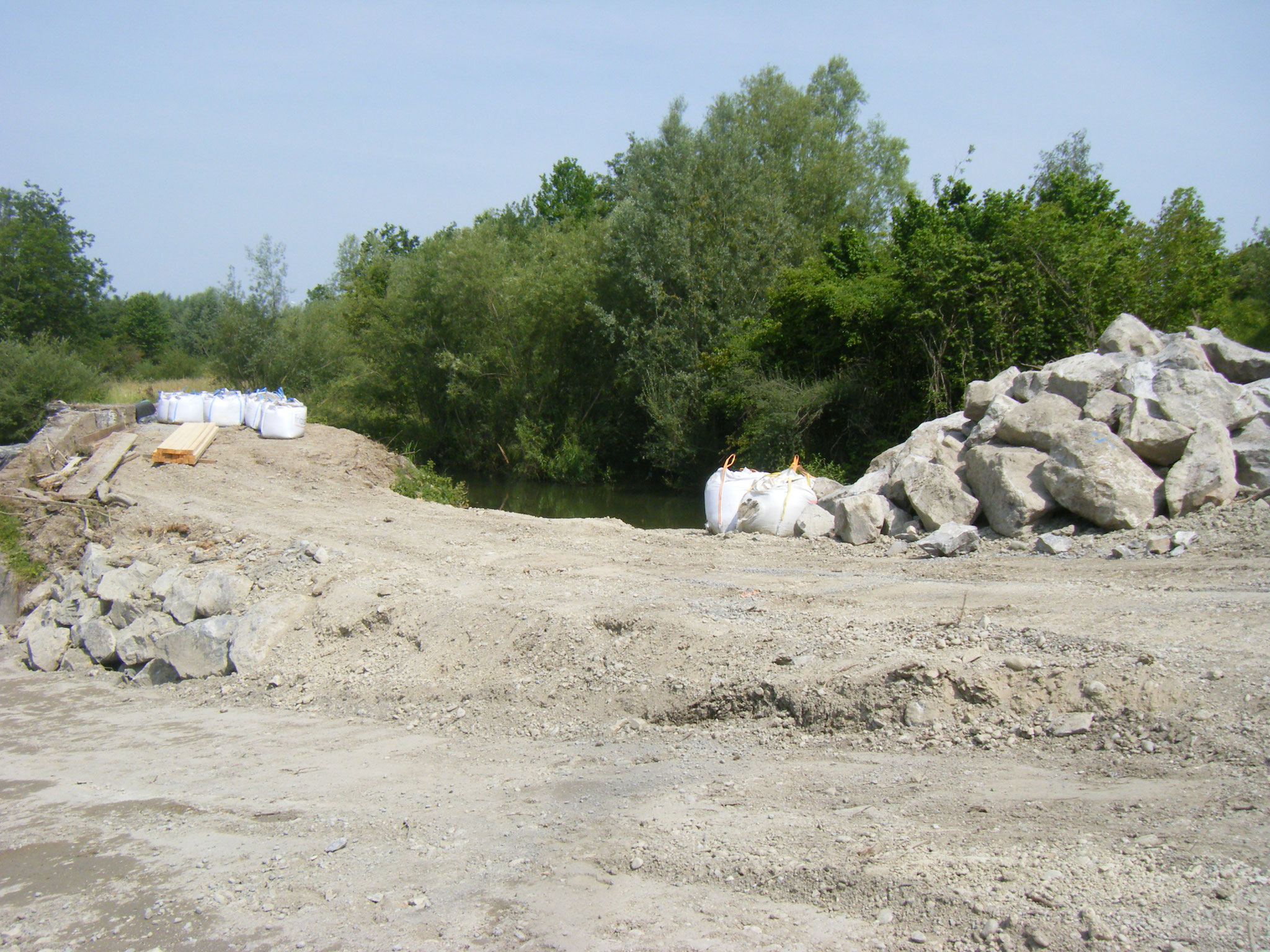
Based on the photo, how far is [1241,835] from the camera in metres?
3.30

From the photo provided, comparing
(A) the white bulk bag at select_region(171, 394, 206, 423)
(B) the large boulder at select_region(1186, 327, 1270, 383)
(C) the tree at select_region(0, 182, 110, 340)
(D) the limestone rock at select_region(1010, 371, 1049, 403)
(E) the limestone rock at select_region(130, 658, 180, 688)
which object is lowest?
(E) the limestone rock at select_region(130, 658, 180, 688)

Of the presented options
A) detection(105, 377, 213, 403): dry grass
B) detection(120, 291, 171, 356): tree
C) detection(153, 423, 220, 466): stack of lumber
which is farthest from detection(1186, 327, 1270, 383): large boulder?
detection(120, 291, 171, 356): tree

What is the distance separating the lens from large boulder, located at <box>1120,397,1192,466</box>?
8.53m

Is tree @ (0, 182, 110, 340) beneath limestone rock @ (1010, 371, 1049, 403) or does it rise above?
above

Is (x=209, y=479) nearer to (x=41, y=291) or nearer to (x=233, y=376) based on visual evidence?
(x=233, y=376)

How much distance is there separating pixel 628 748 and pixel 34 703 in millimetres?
6153

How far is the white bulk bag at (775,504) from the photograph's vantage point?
34.0ft

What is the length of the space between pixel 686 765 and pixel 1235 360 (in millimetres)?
8746

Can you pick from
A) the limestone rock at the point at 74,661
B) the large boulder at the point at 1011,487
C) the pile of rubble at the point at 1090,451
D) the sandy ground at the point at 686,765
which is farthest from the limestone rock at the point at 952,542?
the limestone rock at the point at 74,661

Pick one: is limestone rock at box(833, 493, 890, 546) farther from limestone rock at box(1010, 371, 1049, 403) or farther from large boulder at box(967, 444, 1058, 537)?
limestone rock at box(1010, 371, 1049, 403)

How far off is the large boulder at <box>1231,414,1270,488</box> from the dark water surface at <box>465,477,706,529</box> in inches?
405

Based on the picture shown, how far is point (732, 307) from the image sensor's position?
2348cm

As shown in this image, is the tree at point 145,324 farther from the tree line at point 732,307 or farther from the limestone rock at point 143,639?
the limestone rock at point 143,639

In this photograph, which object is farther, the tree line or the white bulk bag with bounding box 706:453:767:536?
the tree line
